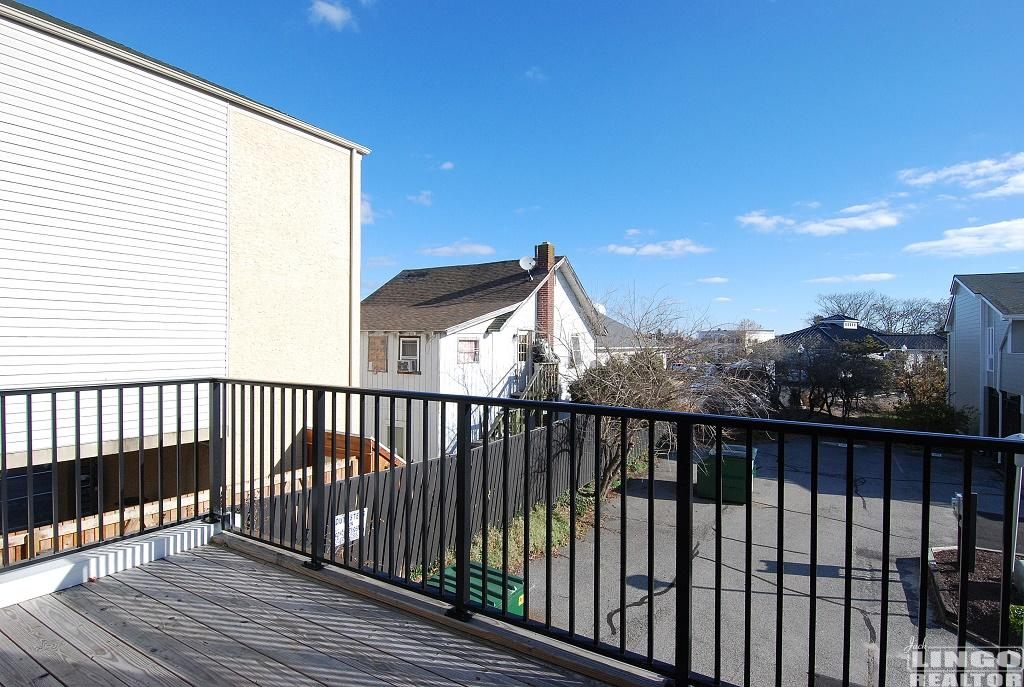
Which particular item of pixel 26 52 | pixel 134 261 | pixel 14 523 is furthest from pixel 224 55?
pixel 14 523

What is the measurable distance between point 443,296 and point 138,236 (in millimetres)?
11168

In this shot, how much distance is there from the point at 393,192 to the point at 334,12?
8.82m

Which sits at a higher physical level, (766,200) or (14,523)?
(766,200)

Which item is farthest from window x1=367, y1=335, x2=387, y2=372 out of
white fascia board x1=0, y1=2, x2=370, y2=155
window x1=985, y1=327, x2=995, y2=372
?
window x1=985, y1=327, x2=995, y2=372

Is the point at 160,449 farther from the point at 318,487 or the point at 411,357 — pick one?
the point at 411,357

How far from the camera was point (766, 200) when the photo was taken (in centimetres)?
1925

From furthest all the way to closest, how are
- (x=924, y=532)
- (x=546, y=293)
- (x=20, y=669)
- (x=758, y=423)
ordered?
(x=546, y=293), (x=20, y=669), (x=758, y=423), (x=924, y=532)

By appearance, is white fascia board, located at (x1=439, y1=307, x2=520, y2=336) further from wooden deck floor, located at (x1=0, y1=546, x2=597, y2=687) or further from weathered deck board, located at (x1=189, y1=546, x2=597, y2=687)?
wooden deck floor, located at (x1=0, y1=546, x2=597, y2=687)

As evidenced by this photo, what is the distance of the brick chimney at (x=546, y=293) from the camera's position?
52.0 ft

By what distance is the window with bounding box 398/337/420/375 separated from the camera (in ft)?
42.0

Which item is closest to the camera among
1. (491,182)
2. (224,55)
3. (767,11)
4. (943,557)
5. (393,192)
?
(943,557)

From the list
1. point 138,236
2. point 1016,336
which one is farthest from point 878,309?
point 138,236

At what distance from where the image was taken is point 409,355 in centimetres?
1300

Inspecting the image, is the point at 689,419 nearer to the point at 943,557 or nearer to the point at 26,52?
the point at 26,52
